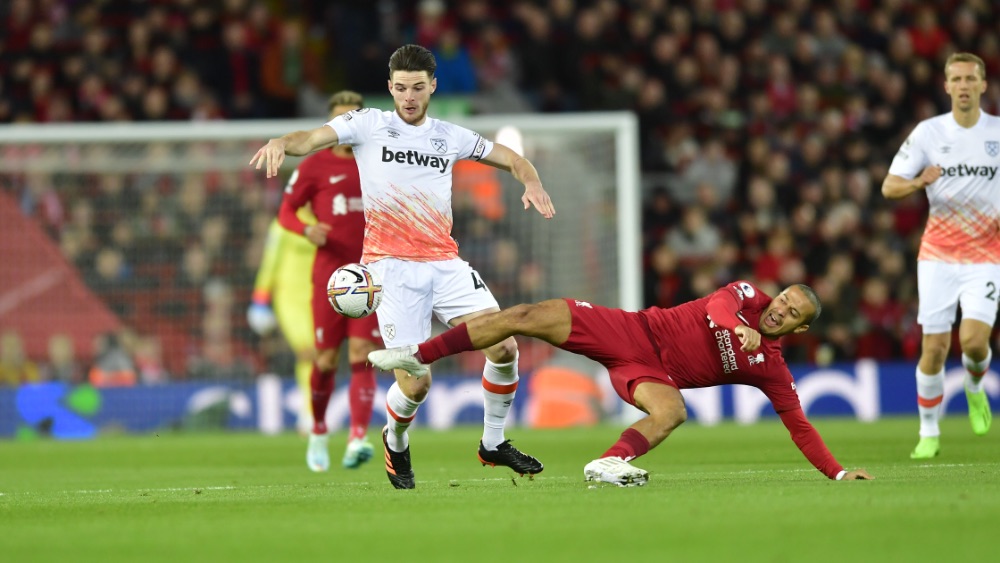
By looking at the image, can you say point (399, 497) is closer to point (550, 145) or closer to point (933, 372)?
point (933, 372)

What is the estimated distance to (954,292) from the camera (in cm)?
1054

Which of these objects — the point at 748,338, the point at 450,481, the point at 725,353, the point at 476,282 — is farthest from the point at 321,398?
the point at 748,338

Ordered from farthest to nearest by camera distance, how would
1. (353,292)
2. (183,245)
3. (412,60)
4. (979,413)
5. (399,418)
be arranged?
(183,245), (979,413), (399,418), (412,60), (353,292)

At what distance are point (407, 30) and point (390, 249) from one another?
14026 millimetres

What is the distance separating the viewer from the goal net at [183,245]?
17266 mm

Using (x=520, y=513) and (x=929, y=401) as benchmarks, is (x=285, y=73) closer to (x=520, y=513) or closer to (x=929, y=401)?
(x=929, y=401)

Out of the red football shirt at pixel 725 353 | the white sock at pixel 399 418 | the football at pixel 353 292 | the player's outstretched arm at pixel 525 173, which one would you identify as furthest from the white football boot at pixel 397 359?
the red football shirt at pixel 725 353

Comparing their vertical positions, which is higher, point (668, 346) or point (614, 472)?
point (668, 346)

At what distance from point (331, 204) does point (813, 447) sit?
14.3 feet

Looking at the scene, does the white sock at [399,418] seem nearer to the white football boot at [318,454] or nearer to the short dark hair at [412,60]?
the short dark hair at [412,60]

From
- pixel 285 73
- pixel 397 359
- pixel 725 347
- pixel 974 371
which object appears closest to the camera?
pixel 397 359

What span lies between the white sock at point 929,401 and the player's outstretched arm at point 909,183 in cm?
144

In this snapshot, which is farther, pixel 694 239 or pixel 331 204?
pixel 694 239

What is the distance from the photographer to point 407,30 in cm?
2188
